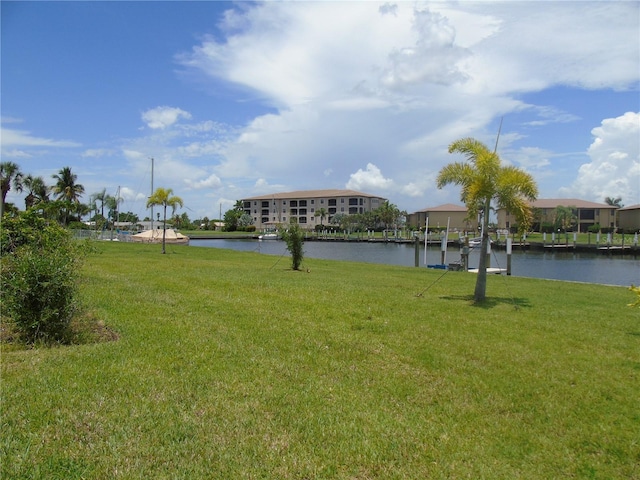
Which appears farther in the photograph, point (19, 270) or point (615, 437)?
point (19, 270)

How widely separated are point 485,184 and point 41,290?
33.9 feet

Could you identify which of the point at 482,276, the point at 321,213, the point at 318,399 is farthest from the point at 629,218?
the point at 318,399

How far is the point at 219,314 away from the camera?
9312 mm

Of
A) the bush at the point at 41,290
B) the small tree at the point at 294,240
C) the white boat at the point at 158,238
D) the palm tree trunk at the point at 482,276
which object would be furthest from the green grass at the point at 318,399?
the white boat at the point at 158,238

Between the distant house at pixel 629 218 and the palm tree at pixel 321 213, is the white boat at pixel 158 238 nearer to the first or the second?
the palm tree at pixel 321 213

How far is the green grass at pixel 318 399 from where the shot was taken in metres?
4.20

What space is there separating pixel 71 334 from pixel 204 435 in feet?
11.8

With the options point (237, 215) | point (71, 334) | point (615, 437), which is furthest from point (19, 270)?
point (237, 215)

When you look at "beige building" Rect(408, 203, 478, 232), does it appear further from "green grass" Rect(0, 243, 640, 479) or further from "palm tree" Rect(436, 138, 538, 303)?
"green grass" Rect(0, 243, 640, 479)

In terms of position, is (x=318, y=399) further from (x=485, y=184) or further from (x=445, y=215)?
(x=445, y=215)

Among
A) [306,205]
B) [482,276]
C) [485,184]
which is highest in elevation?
[306,205]

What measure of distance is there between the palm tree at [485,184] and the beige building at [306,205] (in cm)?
11804

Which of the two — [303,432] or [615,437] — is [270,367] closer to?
[303,432]

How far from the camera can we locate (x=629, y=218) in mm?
101688
